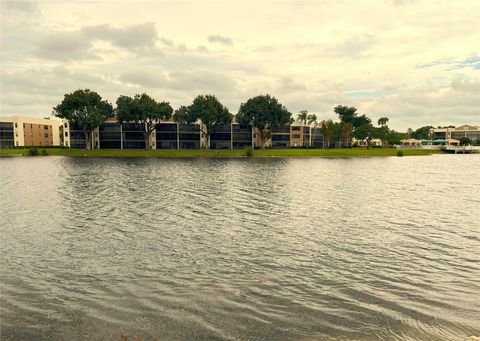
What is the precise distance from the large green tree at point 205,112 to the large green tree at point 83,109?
33.6 metres

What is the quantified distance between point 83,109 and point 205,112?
50408mm

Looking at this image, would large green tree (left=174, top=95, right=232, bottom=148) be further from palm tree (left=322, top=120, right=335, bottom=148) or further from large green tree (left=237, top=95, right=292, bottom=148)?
palm tree (left=322, top=120, right=335, bottom=148)

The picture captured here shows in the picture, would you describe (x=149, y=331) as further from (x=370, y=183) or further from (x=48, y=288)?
(x=370, y=183)

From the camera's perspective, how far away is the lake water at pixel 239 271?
12.2 metres

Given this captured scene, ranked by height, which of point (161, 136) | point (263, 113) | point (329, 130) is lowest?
point (161, 136)

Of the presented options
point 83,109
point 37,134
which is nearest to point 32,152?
point 83,109

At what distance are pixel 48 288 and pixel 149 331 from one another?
6.59m

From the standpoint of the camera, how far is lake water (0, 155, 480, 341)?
40.2ft

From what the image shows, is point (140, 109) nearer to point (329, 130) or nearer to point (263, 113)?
point (263, 113)

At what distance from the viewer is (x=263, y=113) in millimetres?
148500

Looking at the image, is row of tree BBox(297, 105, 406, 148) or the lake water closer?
the lake water

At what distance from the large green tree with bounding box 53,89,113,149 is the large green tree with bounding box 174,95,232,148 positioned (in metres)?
33.6

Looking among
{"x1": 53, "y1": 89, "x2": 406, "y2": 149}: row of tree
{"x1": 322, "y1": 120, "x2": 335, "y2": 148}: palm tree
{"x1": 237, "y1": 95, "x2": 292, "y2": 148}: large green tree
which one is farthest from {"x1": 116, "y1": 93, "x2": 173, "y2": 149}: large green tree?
{"x1": 322, "y1": 120, "x2": 335, "y2": 148}: palm tree

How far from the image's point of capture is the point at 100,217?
2967 centimetres
